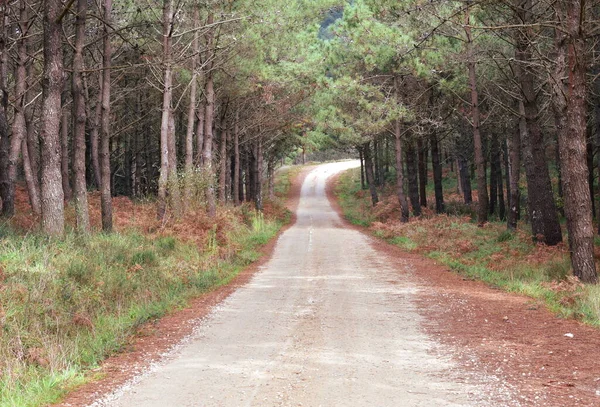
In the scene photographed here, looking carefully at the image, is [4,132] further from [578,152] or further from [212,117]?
[578,152]

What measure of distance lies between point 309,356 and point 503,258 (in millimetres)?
10595

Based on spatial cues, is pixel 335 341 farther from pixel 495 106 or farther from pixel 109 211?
Result: pixel 495 106

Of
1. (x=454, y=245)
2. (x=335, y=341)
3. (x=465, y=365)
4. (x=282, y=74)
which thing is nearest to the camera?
(x=465, y=365)

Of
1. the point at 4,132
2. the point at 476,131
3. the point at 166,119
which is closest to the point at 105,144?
the point at 166,119

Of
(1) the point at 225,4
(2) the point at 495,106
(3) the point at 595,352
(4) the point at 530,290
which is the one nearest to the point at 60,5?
(1) the point at 225,4

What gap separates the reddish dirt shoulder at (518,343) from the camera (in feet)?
18.9

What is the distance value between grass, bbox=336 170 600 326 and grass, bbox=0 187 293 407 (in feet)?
21.0

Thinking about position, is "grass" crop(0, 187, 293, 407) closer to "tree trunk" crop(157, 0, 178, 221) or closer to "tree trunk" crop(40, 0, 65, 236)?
"tree trunk" crop(40, 0, 65, 236)

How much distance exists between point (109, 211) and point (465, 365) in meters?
13.0

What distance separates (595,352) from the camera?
703cm

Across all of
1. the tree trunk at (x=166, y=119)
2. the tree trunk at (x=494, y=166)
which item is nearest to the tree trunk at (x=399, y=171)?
the tree trunk at (x=494, y=166)

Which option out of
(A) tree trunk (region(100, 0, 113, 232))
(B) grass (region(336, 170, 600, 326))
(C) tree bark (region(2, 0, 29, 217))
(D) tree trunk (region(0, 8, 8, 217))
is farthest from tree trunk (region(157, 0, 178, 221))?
(B) grass (region(336, 170, 600, 326))

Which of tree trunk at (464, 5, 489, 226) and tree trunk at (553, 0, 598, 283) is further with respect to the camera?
tree trunk at (464, 5, 489, 226)

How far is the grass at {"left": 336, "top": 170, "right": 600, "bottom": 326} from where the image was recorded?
9977 mm
